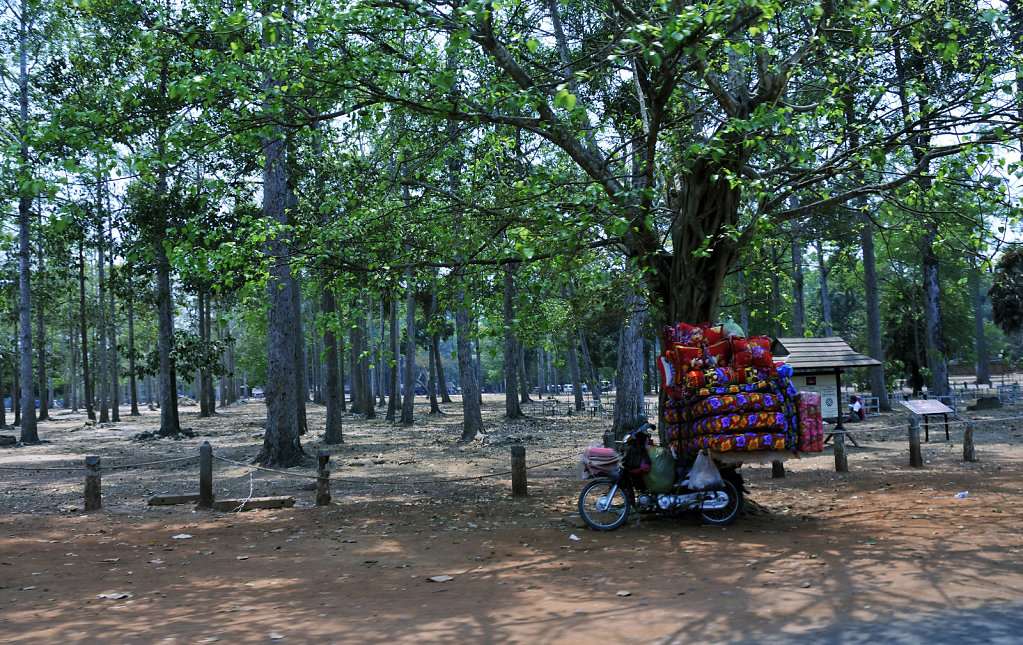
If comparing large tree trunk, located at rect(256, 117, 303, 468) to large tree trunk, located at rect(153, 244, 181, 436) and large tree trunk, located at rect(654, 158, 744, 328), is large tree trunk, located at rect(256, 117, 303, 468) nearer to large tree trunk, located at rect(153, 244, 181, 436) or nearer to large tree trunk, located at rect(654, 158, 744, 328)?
large tree trunk, located at rect(654, 158, 744, 328)

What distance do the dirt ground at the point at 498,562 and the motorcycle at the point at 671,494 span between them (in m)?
0.25

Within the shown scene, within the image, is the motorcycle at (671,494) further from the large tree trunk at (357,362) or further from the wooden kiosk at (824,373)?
the large tree trunk at (357,362)

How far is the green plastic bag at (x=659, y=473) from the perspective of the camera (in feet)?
30.2

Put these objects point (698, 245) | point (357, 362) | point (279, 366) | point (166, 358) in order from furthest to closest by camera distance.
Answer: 1. point (357, 362)
2. point (166, 358)
3. point (279, 366)
4. point (698, 245)

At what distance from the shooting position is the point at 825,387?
20.6 m

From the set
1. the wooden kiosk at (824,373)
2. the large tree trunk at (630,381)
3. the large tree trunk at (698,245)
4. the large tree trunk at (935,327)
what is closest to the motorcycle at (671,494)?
the large tree trunk at (698,245)

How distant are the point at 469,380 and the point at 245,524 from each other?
1348 cm

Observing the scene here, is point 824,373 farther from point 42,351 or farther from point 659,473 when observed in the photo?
point 42,351

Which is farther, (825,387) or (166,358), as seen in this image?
(166,358)

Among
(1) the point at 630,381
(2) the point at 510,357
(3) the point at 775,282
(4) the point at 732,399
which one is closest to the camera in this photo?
(4) the point at 732,399

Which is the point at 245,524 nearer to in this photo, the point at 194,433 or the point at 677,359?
the point at 677,359

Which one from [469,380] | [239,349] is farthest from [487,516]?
[239,349]

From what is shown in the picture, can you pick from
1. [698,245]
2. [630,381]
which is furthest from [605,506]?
[630,381]

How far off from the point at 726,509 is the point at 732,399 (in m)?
1.69
